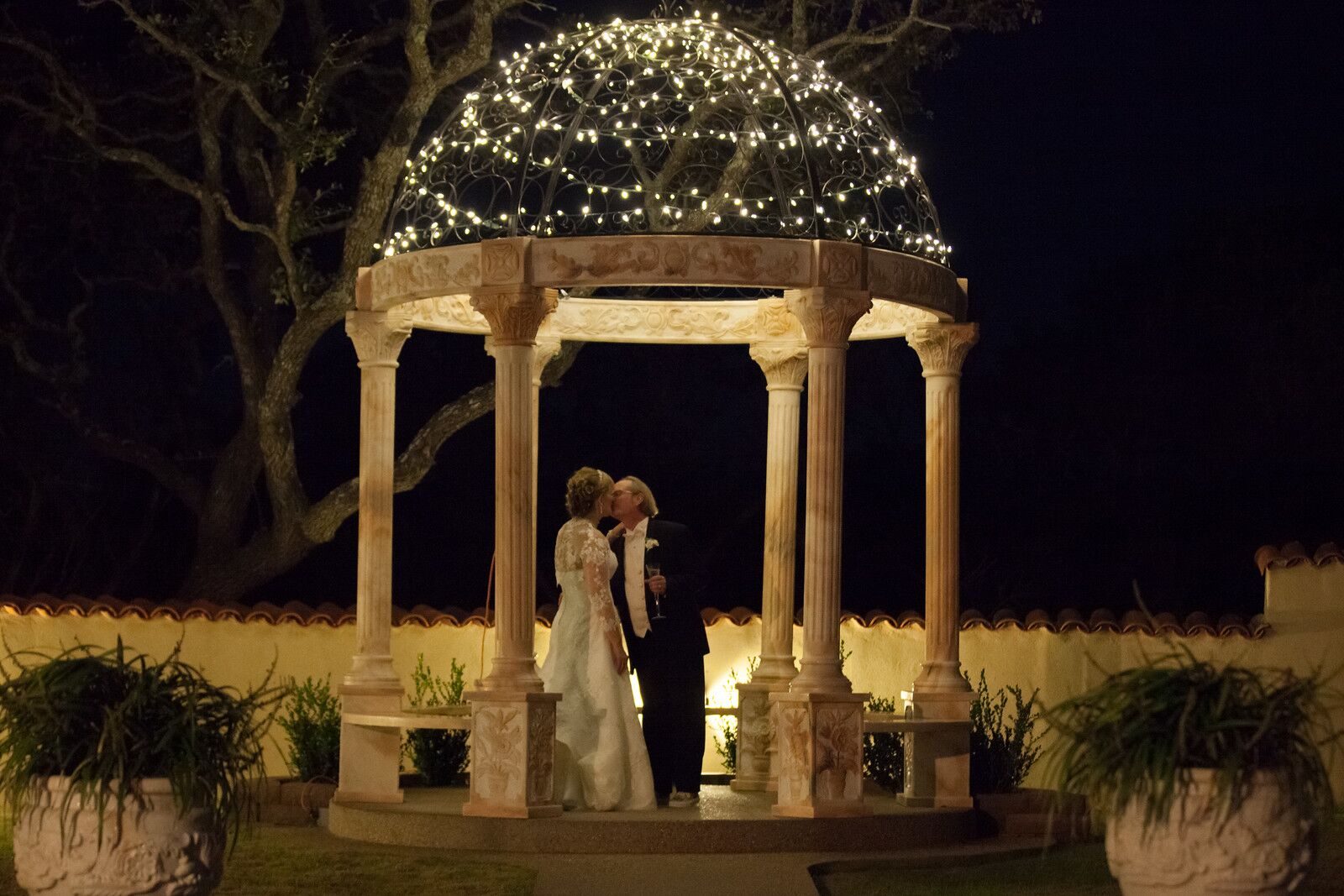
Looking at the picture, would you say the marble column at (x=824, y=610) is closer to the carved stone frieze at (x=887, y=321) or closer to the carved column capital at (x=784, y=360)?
the carved stone frieze at (x=887, y=321)

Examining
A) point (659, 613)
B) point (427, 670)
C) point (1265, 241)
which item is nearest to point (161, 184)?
point (427, 670)

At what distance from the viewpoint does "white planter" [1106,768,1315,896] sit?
696cm

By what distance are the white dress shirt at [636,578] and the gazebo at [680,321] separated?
0.53 m

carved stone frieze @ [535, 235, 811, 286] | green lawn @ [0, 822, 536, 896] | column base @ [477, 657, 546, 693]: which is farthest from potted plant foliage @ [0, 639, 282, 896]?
carved stone frieze @ [535, 235, 811, 286]

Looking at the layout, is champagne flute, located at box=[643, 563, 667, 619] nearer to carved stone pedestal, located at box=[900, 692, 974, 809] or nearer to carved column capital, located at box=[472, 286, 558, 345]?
carved column capital, located at box=[472, 286, 558, 345]

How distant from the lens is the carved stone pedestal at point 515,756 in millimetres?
10398

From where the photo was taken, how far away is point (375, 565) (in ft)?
39.0

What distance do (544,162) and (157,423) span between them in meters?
14.1

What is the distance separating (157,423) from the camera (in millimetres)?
24156

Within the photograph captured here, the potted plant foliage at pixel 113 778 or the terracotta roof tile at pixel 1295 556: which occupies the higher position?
the terracotta roof tile at pixel 1295 556

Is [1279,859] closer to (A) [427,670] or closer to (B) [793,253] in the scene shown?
(B) [793,253]

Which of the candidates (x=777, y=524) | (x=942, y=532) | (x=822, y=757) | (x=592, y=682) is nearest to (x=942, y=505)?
(x=942, y=532)

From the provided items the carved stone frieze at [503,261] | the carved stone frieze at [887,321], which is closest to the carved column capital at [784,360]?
the carved stone frieze at [887,321]

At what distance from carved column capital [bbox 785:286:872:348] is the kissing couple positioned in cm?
122
